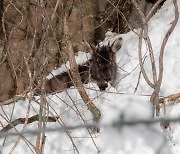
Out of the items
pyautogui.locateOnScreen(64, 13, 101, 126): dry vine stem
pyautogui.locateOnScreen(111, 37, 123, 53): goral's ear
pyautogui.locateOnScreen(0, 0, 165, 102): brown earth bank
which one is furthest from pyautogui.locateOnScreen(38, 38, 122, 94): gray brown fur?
pyautogui.locateOnScreen(64, 13, 101, 126): dry vine stem

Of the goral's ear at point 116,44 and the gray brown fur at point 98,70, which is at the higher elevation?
the goral's ear at point 116,44

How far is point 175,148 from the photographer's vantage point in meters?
3.40

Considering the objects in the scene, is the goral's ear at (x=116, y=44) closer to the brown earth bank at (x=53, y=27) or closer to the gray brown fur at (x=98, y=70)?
the gray brown fur at (x=98, y=70)

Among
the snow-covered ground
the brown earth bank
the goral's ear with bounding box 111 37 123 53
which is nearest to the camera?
the snow-covered ground

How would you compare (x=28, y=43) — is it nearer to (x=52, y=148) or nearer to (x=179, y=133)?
(x=52, y=148)

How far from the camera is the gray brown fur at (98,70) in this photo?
4.43 metres

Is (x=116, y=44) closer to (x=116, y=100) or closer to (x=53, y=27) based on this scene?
(x=53, y=27)

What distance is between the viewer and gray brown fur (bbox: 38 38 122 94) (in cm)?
443

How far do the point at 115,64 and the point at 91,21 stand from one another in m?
0.59

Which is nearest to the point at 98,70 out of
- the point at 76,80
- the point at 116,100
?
the point at 76,80

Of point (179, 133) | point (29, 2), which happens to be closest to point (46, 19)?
point (29, 2)

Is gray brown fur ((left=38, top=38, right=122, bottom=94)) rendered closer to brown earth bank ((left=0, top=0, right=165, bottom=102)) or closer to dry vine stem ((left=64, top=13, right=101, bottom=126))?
brown earth bank ((left=0, top=0, right=165, bottom=102))

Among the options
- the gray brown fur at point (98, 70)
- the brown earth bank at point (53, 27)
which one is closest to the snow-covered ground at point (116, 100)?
the gray brown fur at point (98, 70)

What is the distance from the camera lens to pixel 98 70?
14.7 ft
